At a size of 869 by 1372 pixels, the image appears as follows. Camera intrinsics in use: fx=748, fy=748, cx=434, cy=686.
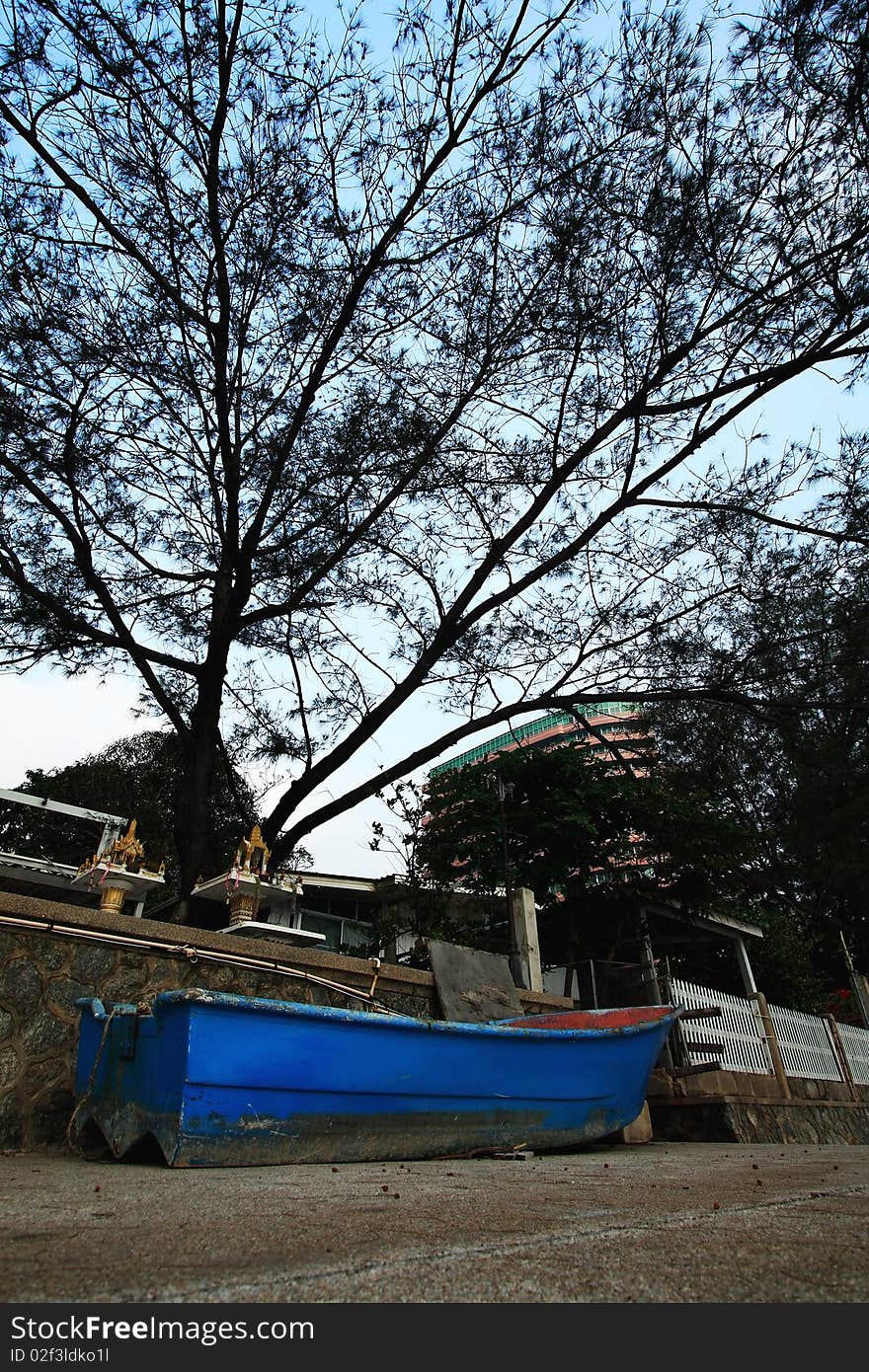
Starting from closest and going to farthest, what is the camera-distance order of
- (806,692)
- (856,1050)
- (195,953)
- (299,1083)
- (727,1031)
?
(299,1083)
(195,953)
(806,692)
(727,1031)
(856,1050)

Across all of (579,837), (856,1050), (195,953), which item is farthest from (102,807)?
(856,1050)

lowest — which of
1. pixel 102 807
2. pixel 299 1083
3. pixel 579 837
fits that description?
pixel 299 1083

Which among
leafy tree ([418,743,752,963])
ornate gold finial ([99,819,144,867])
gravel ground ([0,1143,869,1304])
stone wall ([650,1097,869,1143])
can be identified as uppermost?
leafy tree ([418,743,752,963])

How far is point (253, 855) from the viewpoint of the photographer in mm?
5504

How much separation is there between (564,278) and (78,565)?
5171 millimetres

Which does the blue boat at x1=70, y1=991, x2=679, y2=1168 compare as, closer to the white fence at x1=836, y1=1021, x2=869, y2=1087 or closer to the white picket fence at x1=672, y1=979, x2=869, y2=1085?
the white picket fence at x1=672, y1=979, x2=869, y2=1085

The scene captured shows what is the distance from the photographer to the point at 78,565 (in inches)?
270

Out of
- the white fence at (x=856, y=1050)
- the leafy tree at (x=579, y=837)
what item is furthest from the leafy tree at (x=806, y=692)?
the white fence at (x=856, y=1050)

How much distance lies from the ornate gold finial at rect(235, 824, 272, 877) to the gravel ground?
3146 mm

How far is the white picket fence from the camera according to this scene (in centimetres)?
837

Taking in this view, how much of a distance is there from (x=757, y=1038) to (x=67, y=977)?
8493 millimetres

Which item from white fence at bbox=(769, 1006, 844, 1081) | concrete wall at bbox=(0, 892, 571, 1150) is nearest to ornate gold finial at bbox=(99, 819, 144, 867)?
concrete wall at bbox=(0, 892, 571, 1150)

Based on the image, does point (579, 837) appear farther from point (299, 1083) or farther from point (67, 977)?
point (299, 1083)
